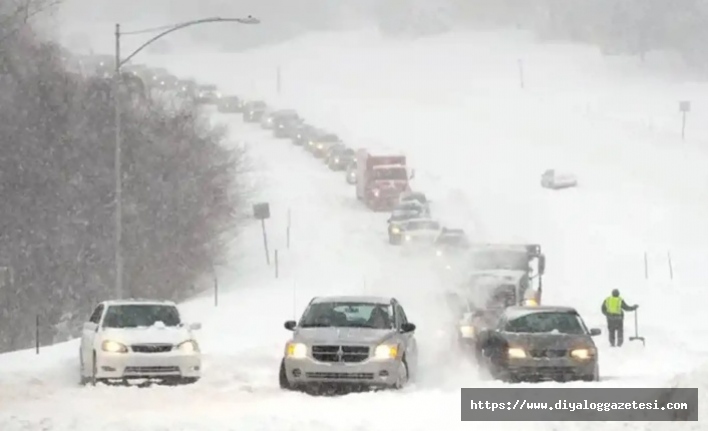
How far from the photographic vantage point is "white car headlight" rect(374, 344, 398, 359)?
64.9 ft

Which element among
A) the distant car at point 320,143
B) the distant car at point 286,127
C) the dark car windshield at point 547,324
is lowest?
the dark car windshield at point 547,324

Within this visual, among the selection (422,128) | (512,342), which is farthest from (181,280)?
(422,128)

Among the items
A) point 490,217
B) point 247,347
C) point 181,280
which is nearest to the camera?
point 247,347

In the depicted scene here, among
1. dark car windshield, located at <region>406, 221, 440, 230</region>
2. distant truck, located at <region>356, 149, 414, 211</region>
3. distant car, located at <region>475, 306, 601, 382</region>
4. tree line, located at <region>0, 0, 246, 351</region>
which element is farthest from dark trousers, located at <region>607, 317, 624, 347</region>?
distant truck, located at <region>356, 149, 414, 211</region>

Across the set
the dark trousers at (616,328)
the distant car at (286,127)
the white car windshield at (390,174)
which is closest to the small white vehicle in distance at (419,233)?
the white car windshield at (390,174)

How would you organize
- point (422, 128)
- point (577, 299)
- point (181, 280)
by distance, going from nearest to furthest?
point (577, 299) → point (181, 280) → point (422, 128)

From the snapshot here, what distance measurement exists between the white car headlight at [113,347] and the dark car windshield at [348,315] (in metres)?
3.08

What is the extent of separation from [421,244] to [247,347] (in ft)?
81.2

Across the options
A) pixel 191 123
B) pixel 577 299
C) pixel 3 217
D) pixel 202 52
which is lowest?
pixel 577 299

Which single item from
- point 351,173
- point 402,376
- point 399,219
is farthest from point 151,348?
point 351,173

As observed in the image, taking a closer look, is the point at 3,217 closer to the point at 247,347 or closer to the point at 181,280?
the point at 181,280

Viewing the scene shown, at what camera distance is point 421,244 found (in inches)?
2105

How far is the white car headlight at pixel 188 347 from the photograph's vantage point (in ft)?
71.5

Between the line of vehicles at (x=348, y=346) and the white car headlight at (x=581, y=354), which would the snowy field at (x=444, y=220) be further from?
the white car headlight at (x=581, y=354)
